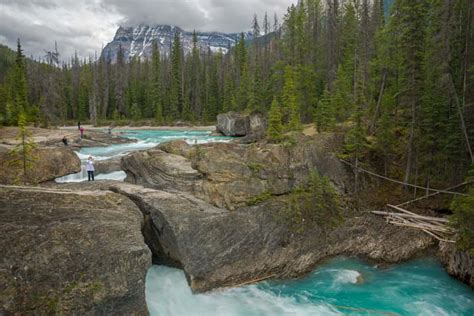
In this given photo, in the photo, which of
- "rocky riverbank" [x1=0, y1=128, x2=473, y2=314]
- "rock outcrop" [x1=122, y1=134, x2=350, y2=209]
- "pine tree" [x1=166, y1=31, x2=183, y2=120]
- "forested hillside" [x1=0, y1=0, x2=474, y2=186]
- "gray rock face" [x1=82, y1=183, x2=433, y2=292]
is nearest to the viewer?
"rocky riverbank" [x1=0, y1=128, x2=473, y2=314]

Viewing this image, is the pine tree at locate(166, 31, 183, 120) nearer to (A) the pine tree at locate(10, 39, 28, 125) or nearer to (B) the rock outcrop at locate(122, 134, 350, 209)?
(A) the pine tree at locate(10, 39, 28, 125)

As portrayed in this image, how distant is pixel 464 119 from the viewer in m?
20.6

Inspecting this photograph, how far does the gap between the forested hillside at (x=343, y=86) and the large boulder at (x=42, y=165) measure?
44.8ft

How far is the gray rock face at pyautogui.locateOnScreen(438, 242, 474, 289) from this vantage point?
15945mm

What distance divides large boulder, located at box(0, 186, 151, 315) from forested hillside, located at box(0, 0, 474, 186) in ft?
50.5

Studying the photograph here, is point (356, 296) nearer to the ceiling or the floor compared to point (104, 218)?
nearer to the floor

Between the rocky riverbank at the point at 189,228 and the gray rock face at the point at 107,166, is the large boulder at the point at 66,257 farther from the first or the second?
the gray rock face at the point at 107,166

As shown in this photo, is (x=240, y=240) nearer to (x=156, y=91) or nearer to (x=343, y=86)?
(x=343, y=86)

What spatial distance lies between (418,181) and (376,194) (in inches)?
114

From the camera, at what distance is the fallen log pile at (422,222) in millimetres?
18470

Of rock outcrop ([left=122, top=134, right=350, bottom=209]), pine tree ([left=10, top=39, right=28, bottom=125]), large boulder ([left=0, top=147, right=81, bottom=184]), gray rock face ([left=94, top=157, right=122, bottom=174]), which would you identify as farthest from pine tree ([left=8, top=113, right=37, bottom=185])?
pine tree ([left=10, top=39, right=28, bottom=125])

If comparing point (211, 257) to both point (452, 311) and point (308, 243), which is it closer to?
point (308, 243)

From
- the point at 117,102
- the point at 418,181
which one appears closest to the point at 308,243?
the point at 418,181

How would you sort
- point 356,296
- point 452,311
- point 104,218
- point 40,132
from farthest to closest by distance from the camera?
point 40,132
point 356,296
point 452,311
point 104,218
